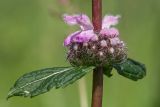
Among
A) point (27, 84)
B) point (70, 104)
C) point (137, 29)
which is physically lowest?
point (70, 104)

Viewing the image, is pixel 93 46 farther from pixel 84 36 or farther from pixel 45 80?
pixel 45 80

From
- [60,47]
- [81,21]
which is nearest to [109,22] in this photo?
[81,21]

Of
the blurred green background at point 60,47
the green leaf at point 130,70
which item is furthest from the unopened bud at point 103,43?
the blurred green background at point 60,47

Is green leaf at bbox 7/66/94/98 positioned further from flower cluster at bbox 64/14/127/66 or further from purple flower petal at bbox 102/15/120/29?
purple flower petal at bbox 102/15/120/29

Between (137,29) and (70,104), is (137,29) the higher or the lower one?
the higher one

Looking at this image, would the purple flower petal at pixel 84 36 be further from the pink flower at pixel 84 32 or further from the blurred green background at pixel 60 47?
the blurred green background at pixel 60 47

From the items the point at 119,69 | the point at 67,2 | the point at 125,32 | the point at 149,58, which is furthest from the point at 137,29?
the point at 119,69

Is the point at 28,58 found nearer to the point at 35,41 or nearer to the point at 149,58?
the point at 35,41
